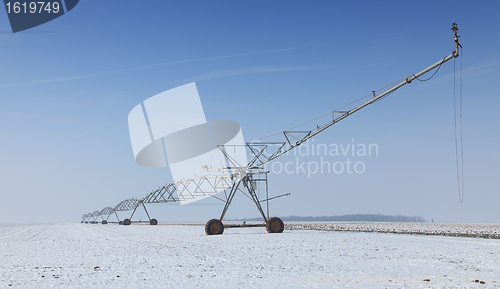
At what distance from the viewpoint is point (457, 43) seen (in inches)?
799

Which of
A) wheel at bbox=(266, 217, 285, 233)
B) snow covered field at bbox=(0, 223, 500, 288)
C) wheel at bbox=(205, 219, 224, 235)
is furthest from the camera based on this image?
wheel at bbox=(266, 217, 285, 233)

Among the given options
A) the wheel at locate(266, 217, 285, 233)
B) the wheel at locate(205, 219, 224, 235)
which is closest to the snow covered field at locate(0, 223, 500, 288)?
the wheel at locate(205, 219, 224, 235)

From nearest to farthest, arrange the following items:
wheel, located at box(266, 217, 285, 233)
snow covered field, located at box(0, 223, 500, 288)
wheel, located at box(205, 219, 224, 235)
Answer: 1. snow covered field, located at box(0, 223, 500, 288)
2. wheel, located at box(205, 219, 224, 235)
3. wheel, located at box(266, 217, 285, 233)

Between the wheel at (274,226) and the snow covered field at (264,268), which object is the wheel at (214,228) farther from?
the snow covered field at (264,268)

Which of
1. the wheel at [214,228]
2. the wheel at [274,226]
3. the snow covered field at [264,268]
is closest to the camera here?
the snow covered field at [264,268]

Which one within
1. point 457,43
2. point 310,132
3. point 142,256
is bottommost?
point 142,256

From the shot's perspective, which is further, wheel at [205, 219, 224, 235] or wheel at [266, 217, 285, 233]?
wheel at [266, 217, 285, 233]

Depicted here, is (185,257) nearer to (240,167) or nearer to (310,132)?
(310,132)

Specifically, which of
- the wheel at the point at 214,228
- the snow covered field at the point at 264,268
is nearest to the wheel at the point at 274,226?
the wheel at the point at 214,228

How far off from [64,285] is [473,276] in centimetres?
1334

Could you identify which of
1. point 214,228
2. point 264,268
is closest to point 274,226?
point 214,228

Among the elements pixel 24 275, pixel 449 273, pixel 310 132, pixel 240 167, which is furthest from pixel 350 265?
pixel 240 167

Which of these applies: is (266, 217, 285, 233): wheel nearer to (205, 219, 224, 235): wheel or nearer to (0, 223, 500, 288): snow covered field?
(205, 219, 224, 235): wheel

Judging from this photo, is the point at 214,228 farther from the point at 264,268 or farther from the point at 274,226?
the point at 264,268
